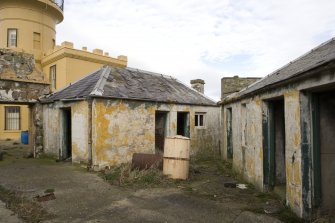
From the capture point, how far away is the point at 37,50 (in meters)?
24.1

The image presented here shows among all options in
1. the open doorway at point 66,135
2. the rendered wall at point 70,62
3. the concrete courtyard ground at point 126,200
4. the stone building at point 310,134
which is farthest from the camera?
the rendered wall at point 70,62

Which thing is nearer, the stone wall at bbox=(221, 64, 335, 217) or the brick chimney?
the stone wall at bbox=(221, 64, 335, 217)

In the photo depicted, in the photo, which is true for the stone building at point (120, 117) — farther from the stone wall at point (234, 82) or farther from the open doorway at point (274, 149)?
the open doorway at point (274, 149)

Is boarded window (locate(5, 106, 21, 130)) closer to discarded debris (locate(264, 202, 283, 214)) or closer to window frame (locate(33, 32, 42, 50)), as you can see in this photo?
window frame (locate(33, 32, 42, 50))

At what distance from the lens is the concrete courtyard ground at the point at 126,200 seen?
6.12 meters

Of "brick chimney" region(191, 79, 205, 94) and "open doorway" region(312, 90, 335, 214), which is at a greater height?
"brick chimney" region(191, 79, 205, 94)

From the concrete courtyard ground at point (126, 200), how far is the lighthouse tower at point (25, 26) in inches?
622

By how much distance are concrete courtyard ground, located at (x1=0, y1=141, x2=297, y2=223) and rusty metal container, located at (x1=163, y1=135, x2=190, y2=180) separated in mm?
477

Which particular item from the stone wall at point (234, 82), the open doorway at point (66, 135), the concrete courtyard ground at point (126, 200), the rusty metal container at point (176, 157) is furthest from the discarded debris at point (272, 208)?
the stone wall at point (234, 82)

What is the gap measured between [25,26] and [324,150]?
79.5ft

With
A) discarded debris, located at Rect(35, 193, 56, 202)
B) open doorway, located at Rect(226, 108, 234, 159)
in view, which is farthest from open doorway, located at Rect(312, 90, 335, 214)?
open doorway, located at Rect(226, 108, 234, 159)

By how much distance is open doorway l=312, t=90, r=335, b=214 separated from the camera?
18.8 feet

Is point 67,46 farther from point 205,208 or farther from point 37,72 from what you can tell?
point 205,208

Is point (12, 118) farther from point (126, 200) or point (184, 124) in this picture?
point (126, 200)
